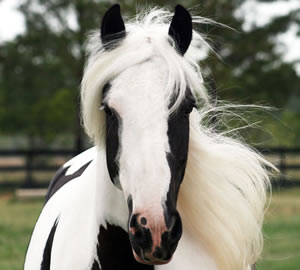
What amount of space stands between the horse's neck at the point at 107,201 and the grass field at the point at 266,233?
2427 mm

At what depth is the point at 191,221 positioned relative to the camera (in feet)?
9.66

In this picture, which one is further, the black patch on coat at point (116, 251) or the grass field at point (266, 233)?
the grass field at point (266, 233)

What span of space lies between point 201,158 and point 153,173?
27.8 inches

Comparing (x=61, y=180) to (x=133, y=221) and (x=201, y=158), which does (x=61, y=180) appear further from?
(x=133, y=221)

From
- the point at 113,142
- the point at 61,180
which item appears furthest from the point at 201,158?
the point at 61,180

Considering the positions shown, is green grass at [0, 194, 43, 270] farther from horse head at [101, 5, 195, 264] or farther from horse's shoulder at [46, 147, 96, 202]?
horse head at [101, 5, 195, 264]

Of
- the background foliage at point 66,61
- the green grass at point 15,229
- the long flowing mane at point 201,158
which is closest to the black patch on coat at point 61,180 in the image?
the long flowing mane at point 201,158

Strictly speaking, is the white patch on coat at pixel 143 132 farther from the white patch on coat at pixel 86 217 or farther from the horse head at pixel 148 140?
the white patch on coat at pixel 86 217

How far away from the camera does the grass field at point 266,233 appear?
7.82 meters

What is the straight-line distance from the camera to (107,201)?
271 centimetres

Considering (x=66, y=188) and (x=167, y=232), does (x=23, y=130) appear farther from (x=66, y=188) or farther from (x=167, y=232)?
(x=167, y=232)

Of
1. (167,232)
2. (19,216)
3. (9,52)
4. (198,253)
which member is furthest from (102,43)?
(9,52)

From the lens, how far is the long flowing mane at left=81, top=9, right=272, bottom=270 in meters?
Result: 2.55

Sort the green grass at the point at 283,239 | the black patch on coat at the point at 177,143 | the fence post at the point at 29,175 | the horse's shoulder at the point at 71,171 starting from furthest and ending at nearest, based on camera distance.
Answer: the fence post at the point at 29,175 → the green grass at the point at 283,239 → the horse's shoulder at the point at 71,171 → the black patch on coat at the point at 177,143
